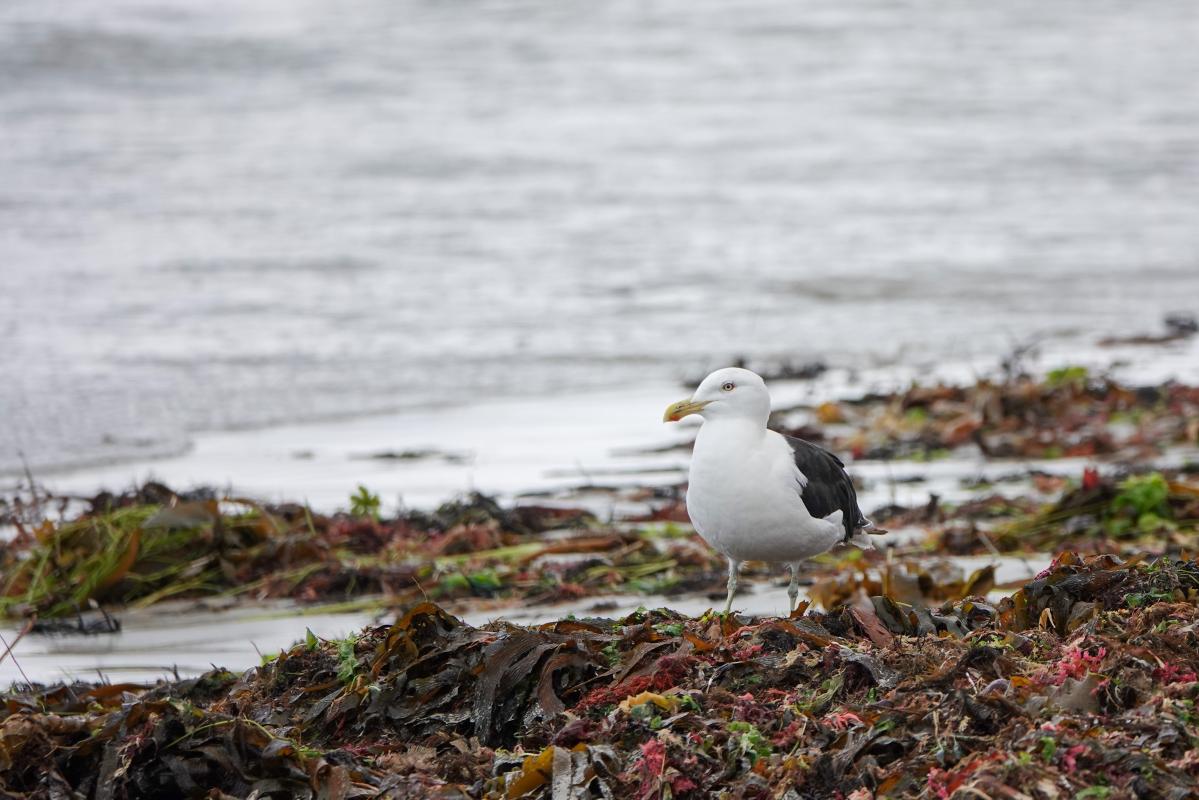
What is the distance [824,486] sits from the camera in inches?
186

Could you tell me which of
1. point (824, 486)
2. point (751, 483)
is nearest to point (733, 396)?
point (751, 483)

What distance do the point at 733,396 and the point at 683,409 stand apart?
7.8 inches

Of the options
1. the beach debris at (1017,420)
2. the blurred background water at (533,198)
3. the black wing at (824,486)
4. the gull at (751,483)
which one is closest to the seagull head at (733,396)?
the gull at (751,483)

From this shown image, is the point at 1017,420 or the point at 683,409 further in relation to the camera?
the point at 1017,420

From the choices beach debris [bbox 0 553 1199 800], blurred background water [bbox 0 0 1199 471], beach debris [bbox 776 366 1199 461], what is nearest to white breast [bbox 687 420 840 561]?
beach debris [bbox 0 553 1199 800]

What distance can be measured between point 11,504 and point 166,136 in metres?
13.5

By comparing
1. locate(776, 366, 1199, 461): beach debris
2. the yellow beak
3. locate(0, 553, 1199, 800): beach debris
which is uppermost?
the yellow beak

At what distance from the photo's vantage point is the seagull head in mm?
4613

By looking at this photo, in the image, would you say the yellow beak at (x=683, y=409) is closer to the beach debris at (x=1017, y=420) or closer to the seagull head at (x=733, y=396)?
the seagull head at (x=733, y=396)

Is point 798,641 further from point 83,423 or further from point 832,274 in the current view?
point 832,274

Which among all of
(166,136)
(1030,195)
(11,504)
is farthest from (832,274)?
(166,136)

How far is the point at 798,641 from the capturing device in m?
3.71

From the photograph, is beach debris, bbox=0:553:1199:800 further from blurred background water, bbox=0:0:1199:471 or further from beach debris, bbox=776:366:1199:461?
blurred background water, bbox=0:0:1199:471

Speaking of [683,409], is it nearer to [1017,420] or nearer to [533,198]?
[1017,420]
